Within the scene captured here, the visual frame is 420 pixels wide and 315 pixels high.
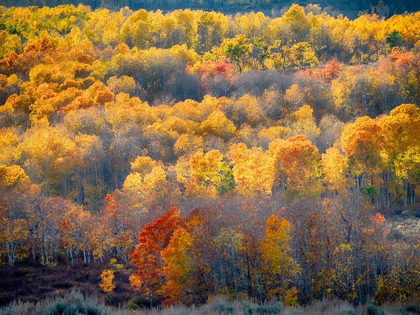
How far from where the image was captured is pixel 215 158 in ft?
218

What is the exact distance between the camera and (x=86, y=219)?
52.1 meters

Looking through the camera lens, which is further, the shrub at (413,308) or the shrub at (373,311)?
the shrub at (413,308)

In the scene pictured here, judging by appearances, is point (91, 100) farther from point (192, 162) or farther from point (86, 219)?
point (86, 219)

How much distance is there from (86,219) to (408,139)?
40775mm

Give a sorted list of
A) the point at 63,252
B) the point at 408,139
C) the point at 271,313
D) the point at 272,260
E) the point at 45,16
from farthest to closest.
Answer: the point at 45,16 < the point at 408,139 < the point at 63,252 < the point at 272,260 < the point at 271,313

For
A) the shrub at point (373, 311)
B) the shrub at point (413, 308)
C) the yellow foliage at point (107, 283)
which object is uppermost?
the shrub at point (373, 311)

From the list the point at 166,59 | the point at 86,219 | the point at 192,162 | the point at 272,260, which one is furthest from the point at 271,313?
the point at 166,59

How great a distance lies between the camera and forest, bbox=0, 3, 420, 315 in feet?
134

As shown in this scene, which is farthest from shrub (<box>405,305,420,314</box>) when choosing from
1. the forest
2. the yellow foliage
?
the yellow foliage

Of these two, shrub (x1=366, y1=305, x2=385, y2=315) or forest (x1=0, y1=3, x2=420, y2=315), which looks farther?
forest (x1=0, y1=3, x2=420, y2=315)

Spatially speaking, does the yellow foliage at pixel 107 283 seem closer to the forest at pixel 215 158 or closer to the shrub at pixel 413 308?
the forest at pixel 215 158

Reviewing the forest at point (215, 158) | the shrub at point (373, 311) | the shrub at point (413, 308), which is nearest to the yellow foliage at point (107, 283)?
the forest at point (215, 158)

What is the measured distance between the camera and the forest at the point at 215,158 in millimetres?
40781

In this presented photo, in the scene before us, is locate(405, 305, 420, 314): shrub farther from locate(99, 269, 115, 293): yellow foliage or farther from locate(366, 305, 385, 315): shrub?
locate(99, 269, 115, 293): yellow foliage
